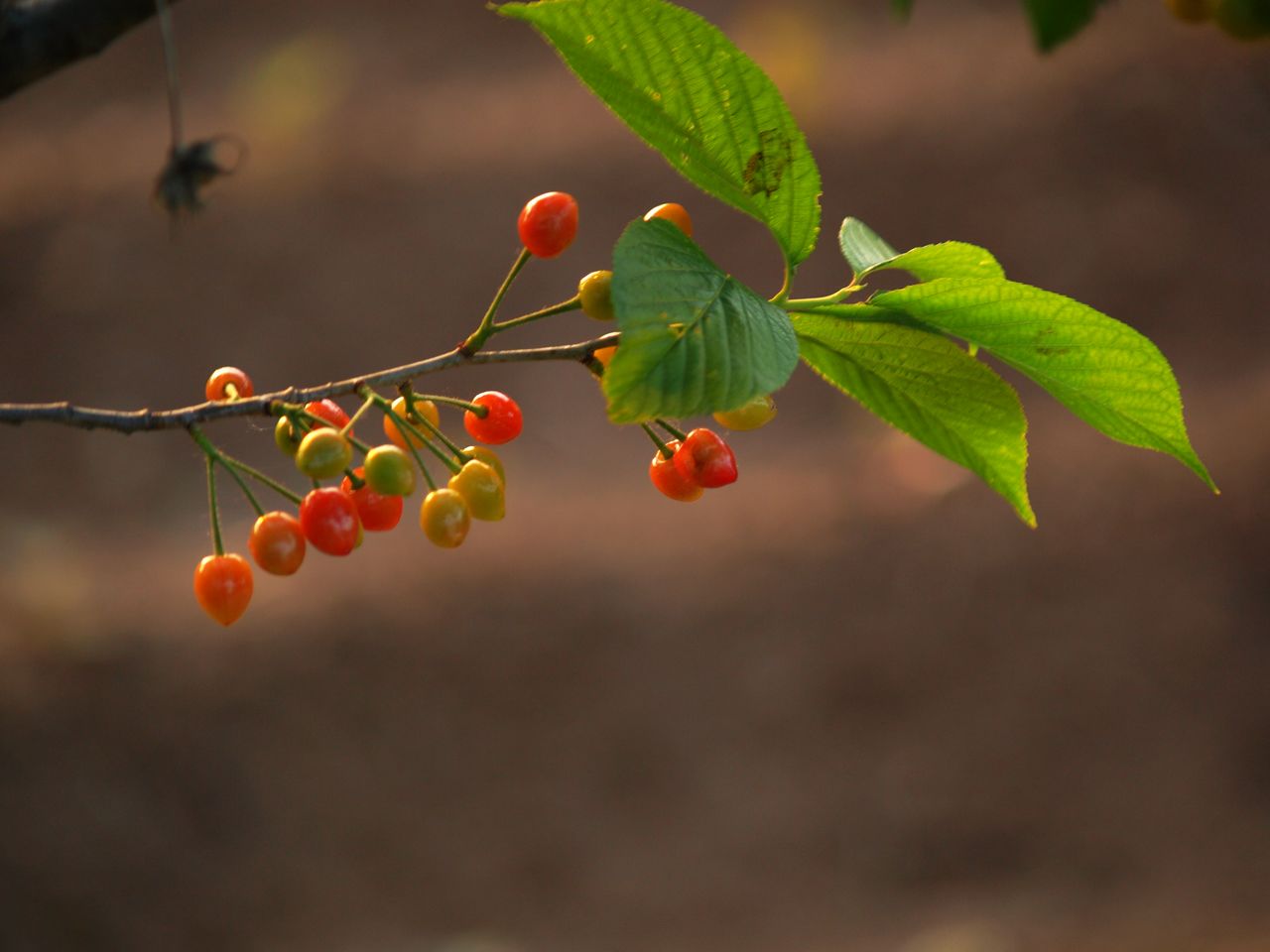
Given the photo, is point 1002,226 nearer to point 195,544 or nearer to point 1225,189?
point 1225,189

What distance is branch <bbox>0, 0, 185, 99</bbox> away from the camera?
3.12 feet

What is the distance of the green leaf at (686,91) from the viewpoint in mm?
626

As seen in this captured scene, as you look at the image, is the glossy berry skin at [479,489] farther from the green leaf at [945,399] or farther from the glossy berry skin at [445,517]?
the green leaf at [945,399]

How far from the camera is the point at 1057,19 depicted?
1.36ft

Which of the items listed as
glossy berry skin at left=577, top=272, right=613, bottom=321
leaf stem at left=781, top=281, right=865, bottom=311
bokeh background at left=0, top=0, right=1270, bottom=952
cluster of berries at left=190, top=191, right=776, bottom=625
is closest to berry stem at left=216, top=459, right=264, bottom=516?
cluster of berries at left=190, top=191, right=776, bottom=625

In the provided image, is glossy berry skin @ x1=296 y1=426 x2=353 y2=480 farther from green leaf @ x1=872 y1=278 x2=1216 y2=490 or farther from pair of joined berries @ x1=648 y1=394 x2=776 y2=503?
green leaf @ x1=872 y1=278 x2=1216 y2=490

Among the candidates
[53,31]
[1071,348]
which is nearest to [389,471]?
[1071,348]

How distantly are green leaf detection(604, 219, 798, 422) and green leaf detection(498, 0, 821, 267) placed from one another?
2.4 inches

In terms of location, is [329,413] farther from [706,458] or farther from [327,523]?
[706,458]

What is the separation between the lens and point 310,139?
255 inches

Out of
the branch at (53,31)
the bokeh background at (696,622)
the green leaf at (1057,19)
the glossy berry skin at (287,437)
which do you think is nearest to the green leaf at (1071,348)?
the green leaf at (1057,19)

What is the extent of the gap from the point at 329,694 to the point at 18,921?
53.2 inches

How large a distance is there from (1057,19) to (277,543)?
1.72 feet

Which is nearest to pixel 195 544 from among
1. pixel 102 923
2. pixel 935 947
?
pixel 102 923
